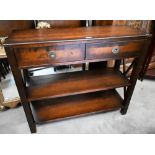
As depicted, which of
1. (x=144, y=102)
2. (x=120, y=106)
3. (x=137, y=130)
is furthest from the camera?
(x=144, y=102)

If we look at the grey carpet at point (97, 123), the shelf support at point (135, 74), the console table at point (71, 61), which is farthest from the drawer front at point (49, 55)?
the grey carpet at point (97, 123)

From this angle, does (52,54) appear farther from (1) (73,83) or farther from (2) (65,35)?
(1) (73,83)

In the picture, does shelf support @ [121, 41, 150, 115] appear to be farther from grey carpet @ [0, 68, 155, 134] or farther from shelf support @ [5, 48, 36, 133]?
shelf support @ [5, 48, 36, 133]

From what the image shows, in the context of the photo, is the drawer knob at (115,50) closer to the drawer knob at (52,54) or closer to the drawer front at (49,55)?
the drawer front at (49,55)

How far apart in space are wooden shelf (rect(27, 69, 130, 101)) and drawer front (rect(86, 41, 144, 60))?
33 centimetres

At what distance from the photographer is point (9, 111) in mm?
1648

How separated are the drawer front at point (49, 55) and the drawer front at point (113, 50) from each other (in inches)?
2.7

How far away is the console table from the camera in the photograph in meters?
0.97

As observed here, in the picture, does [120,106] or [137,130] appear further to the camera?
[120,106]

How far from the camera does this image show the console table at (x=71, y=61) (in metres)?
0.97
